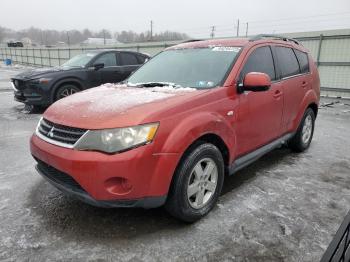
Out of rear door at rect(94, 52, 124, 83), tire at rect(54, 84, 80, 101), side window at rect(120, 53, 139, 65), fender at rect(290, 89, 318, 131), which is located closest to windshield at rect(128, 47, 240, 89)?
fender at rect(290, 89, 318, 131)

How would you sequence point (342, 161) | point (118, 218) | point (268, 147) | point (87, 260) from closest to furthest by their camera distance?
point (87, 260), point (118, 218), point (268, 147), point (342, 161)

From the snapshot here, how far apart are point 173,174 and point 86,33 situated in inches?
4474

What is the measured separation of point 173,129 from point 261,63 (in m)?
1.83

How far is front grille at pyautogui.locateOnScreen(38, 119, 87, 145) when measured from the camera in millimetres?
2605

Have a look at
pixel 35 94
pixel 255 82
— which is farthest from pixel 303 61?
pixel 35 94

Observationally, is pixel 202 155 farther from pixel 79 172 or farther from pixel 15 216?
pixel 15 216

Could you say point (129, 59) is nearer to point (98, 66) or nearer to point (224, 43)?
point (98, 66)

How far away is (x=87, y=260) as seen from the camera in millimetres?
2434

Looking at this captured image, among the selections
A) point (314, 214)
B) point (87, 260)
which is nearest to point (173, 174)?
point (87, 260)

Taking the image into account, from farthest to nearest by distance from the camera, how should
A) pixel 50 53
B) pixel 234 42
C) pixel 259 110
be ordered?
pixel 50 53 → pixel 234 42 → pixel 259 110

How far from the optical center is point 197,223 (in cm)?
296

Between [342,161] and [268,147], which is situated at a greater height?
[268,147]

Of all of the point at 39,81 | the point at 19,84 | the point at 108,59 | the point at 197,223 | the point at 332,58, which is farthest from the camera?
the point at 332,58

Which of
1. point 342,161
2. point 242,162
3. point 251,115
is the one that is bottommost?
point 342,161
